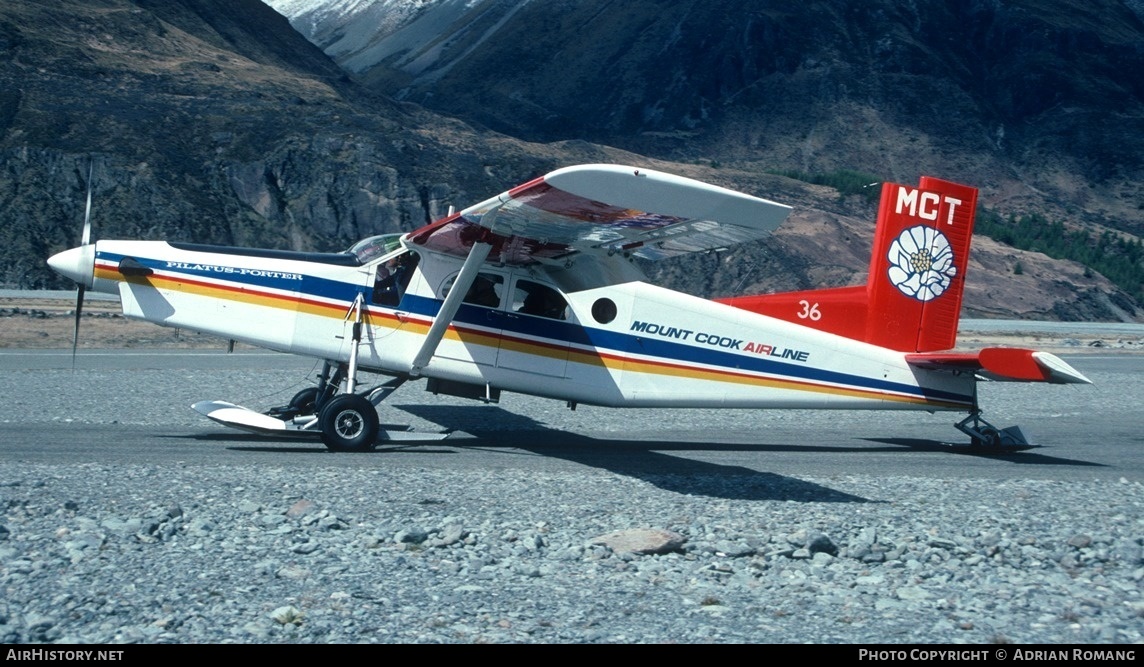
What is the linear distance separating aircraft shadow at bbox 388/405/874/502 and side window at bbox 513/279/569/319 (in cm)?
160

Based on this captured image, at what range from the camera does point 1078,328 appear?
47000 millimetres

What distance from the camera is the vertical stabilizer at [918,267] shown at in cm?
1370

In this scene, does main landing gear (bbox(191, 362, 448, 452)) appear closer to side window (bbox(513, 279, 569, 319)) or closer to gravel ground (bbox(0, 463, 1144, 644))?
gravel ground (bbox(0, 463, 1144, 644))

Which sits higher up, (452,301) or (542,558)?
(452,301)

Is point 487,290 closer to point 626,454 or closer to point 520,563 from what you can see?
point 626,454

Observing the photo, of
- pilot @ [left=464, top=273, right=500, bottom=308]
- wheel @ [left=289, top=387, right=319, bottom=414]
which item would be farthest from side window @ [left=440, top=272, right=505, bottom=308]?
wheel @ [left=289, top=387, right=319, bottom=414]

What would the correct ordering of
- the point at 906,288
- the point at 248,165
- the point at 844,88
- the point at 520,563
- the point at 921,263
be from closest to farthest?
the point at 520,563
the point at 906,288
the point at 921,263
the point at 248,165
the point at 844,88

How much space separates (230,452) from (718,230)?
17.9ft

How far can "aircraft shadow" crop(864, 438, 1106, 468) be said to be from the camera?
13.0 m

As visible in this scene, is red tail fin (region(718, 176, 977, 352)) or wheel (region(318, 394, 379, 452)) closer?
wheel (region(318, 394, 379, 452))

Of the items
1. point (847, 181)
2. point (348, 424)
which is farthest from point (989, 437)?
point (847, 181)

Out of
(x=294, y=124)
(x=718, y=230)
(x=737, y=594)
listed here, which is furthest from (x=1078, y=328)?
(x=737, y=594)

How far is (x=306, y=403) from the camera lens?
42.9ft

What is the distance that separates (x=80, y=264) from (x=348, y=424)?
130 inches
